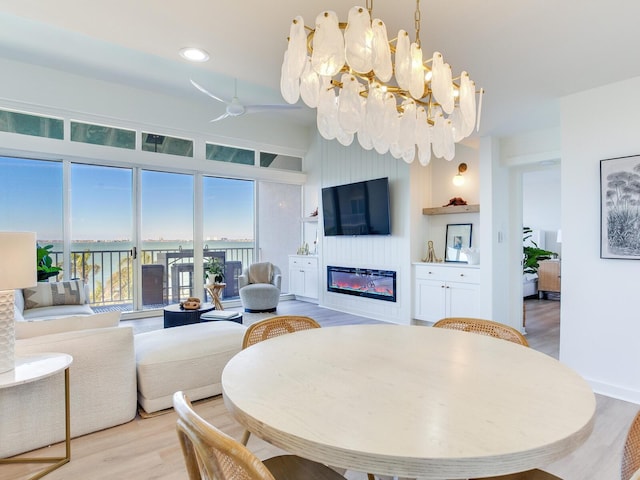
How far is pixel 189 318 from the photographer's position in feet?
12.7

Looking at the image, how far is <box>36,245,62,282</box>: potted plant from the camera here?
4574 millimetres

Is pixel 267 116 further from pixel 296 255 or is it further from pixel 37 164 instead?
pixel 37 164

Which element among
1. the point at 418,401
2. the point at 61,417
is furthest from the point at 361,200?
the point at 418,401

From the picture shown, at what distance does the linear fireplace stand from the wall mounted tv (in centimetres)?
62

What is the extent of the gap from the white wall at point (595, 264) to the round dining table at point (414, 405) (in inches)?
81.8

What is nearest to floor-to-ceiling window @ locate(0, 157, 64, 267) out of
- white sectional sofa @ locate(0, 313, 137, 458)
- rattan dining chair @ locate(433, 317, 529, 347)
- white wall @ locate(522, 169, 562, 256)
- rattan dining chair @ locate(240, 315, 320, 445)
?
white sectional sofa @ locate(0, 313, 137, 458)

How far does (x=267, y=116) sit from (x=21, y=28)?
146 inches

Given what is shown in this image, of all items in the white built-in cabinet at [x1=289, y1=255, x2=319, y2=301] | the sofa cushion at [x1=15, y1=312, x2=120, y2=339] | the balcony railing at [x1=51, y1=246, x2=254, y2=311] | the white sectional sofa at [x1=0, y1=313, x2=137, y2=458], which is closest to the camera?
the white sectional sofa at [x1=0, y1=313, x2=137, y2=458]

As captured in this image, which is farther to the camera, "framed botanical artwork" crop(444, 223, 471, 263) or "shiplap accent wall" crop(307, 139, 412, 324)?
"shiplap accent wall" crop(307, 139, 412, 324)

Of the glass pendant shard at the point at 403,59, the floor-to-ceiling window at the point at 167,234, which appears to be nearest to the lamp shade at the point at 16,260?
the glass pendant shard at the point at 403,59

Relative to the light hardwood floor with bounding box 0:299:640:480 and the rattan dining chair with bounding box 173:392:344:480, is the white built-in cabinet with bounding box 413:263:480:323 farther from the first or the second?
the rattan dining chair with bounding box 173:392:344:480

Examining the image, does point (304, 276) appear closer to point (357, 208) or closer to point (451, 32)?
point (357, 208)

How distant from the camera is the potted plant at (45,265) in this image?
15.0 feet

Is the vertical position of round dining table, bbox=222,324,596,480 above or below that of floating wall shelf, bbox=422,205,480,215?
below
